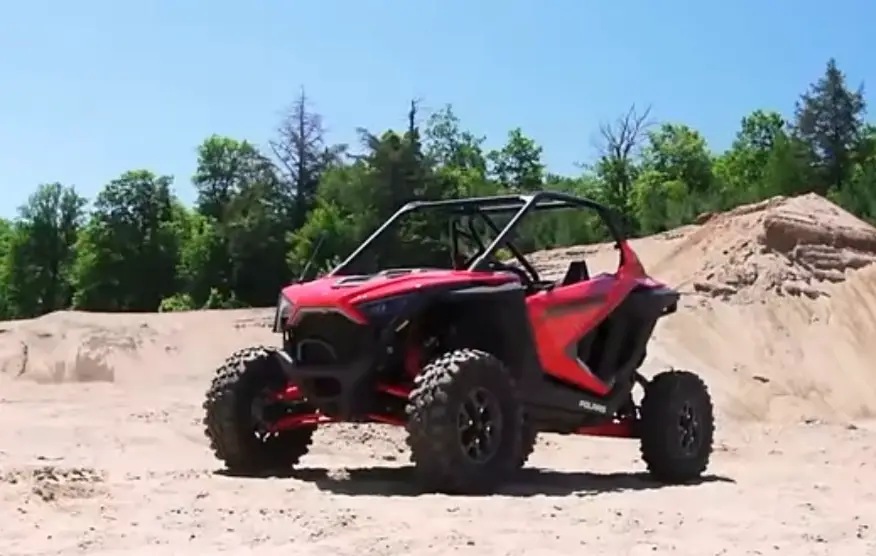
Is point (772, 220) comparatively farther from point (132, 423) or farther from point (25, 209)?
point (25, 209)

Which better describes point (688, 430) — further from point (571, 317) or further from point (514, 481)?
point (514, 481)

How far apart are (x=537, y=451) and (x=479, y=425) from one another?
489 cm

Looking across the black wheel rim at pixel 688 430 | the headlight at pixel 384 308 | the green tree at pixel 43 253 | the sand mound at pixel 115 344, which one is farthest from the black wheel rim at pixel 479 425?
the green tree at pixel 43 253

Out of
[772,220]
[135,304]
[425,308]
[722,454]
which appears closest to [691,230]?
[772,220]

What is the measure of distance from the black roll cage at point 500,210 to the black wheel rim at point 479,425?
115 centimetres

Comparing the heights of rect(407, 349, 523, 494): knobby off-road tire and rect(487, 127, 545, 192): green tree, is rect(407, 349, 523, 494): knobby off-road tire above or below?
below

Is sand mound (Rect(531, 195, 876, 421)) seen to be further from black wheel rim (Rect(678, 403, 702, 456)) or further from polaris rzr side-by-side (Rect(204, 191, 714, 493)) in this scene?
polaris rzr side-by-side (Rect(204, 191, 714, 493))

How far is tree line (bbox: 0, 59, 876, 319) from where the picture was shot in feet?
173

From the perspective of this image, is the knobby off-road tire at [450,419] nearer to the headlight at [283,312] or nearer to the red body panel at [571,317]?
the red body panel at [571,317]

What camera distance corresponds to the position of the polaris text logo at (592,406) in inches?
370

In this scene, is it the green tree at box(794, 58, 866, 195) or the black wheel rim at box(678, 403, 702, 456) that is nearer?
the black wheel rim at box(678, 403, 702, 456)

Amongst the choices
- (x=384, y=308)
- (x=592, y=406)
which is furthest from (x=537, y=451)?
(x=384, y=308)

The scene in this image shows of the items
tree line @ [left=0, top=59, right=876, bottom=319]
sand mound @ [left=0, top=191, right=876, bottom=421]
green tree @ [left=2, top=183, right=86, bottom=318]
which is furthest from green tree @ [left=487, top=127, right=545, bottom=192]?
sand mound @ [left=0, top=191, right=876, bottom=421]

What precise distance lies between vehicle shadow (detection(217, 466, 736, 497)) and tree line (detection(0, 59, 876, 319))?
2848 centimetres
